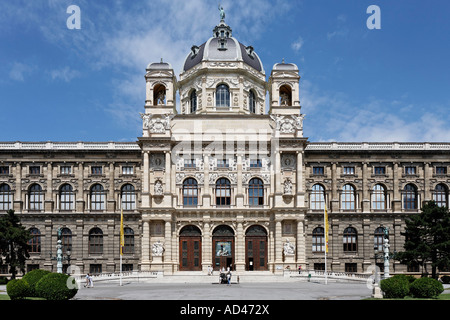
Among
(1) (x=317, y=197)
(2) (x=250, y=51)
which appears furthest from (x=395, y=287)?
(2) (x=250, y=51)

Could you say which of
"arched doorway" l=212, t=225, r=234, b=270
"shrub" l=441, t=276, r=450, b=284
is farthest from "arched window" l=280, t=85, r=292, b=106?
"shrub" l=441, t=276, r=450, b=284

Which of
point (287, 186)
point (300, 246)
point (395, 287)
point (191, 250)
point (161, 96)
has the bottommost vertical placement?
point (191, 250)

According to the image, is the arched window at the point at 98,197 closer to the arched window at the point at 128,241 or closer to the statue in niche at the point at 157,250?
the arched window at the point at 128,241

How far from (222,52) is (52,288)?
184 feet

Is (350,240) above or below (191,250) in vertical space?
above

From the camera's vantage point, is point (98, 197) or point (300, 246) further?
point (98, 197)

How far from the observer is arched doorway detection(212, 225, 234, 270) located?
236 feet

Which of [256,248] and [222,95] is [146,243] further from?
[222,95]

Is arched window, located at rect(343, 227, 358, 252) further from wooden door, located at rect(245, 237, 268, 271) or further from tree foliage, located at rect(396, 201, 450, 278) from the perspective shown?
wooden door, located at rect(245, 237, 268, 271)

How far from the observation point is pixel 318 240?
75.9 metres

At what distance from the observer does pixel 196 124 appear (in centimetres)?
7488

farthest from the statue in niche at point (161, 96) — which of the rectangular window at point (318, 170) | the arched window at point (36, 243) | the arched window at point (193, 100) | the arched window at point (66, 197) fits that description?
the arched window at point (36, 243)
